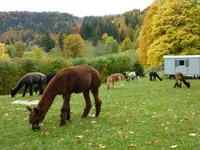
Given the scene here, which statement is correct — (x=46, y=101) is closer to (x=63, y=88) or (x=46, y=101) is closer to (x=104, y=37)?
(x=63, y=88)

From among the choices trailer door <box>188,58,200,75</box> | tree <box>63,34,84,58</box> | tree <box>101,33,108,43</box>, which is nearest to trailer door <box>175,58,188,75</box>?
trailer door <box>188,58,200,75</box>

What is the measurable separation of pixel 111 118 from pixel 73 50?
327 ft

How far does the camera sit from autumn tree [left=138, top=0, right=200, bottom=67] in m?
39.7

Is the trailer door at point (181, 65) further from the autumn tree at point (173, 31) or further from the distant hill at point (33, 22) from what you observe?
the distant hill at point (33, 22)

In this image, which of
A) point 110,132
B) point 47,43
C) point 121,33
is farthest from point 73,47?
point 110,132

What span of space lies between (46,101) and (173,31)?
111 feet

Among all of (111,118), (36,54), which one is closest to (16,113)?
(111,118)

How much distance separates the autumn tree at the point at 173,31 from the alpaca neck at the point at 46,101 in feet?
106

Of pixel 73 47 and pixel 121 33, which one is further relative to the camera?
pixel 121 33

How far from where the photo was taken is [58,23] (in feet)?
608

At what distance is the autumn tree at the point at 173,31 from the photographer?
130ft

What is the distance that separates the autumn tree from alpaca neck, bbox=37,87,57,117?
3233cm

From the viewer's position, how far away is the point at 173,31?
40.7 m

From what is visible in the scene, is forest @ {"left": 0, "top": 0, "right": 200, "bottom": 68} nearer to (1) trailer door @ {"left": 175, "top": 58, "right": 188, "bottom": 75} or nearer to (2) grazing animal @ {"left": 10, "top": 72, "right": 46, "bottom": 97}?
(1) trailer door @ {"left": 175, "top": 58, "right": 188, "bottom": 75}
